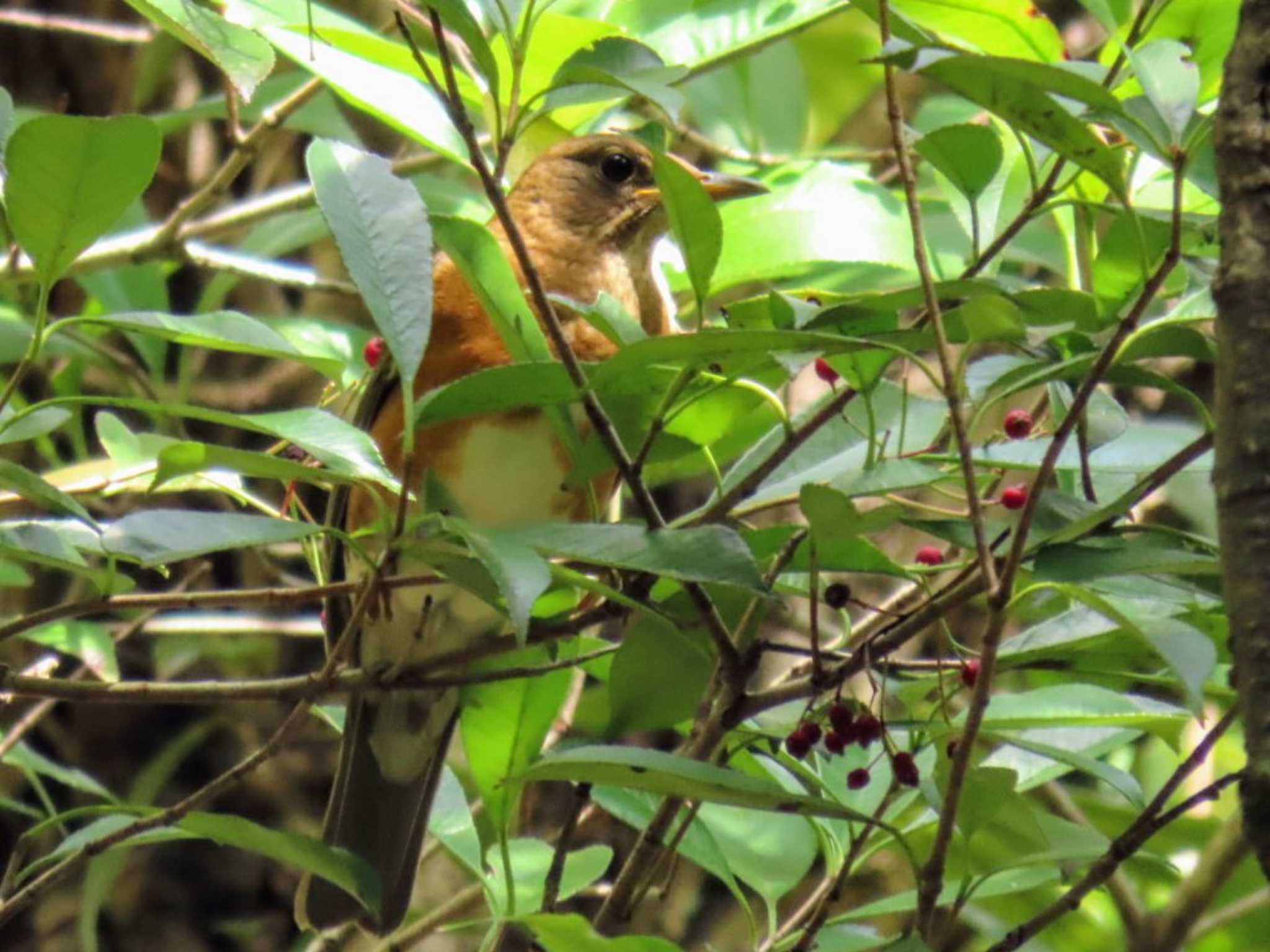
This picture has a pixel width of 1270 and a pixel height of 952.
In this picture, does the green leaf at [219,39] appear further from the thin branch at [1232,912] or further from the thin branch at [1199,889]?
the thin branch at [1232,912]

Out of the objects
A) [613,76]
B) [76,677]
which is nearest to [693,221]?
[613,76]

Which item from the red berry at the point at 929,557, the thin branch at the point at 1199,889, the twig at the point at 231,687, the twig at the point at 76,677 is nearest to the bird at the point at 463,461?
the twig at the point at 76,677

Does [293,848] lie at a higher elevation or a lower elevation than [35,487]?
lower

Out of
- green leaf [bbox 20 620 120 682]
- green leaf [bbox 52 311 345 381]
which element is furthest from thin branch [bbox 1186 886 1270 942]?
green leaf [bbox 52 311 345 381]

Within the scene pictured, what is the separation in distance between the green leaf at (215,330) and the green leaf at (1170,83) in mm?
620

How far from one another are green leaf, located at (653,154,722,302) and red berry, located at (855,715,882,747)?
36 centimetres

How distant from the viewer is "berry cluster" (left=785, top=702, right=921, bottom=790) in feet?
4.73

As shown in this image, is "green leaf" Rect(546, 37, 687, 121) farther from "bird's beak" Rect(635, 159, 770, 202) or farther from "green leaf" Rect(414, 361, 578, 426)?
"bird's beak" Rect(635, 159, 770, 202)

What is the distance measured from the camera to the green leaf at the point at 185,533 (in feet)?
3.93

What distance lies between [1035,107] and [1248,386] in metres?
0.29

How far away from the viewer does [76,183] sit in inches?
51.3

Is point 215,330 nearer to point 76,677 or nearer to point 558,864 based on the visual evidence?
point 558,864

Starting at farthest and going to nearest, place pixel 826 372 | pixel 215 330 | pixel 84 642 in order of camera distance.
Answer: pixel 84 642
pixel 826 372
pixel 215 330

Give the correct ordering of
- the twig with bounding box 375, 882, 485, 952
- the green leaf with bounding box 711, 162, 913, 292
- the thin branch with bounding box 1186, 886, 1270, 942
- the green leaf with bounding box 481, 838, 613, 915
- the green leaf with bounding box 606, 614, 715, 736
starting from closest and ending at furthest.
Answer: the green leaf with bounding box 606, 614, 715, 736
the green leaf with bounding box 481, 838, 613, 915
the twig with bounding box 375, 882, 485, 952
the green leaf with bounding box 711, 162, 913, 292
the thin branch with bounding box 1186, 886, 1270, 942
